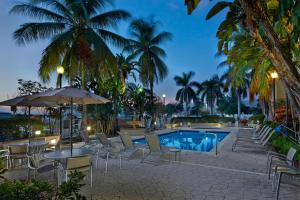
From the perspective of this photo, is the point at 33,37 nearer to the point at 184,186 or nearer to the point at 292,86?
the point at 184,186

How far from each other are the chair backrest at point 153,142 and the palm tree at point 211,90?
35810 mm

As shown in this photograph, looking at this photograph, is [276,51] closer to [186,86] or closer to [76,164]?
[76,164]

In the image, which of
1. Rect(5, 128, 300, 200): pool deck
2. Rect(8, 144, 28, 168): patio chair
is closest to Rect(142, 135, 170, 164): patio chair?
Rect(5, 128, 300, 200): pool deck

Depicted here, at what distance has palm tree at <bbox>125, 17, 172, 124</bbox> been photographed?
21.8m

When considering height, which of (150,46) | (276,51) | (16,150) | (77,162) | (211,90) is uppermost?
(150,46)

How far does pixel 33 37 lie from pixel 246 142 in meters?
12.4

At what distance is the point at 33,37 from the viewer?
42.4 feet

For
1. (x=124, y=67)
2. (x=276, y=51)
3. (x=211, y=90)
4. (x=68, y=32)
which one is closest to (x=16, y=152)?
(x=276, y=51)

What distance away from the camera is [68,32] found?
13.3 meters

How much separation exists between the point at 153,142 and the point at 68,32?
896cm

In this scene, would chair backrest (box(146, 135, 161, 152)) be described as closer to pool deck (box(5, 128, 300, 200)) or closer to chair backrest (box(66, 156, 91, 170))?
pool deck (box(5, 128, 300, 200))

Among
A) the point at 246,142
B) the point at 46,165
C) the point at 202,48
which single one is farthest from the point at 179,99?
the point at 46,165

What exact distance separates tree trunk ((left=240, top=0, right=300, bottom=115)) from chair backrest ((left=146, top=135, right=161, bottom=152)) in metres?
4.50

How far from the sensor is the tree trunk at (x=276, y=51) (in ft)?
12.5
